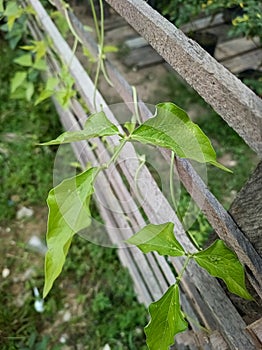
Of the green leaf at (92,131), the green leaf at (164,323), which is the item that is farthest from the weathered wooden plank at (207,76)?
the green leaf at (164,323)

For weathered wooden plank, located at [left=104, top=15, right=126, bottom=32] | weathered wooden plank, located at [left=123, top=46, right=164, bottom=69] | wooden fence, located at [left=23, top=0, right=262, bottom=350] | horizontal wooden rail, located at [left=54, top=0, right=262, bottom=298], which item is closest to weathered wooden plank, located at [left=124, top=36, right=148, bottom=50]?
weathered wooden plank, located at [left=123, top=46, right=164, bottom=69]

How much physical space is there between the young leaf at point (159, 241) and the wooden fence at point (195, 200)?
0.37 feet

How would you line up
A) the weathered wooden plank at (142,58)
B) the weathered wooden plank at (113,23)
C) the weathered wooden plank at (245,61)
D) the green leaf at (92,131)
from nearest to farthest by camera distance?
the green leaf at (92,131)
the weathered wooden plank at (245,61)
the weathered wooden plank at (142,58)
the weathered wooden plank at (113,23)

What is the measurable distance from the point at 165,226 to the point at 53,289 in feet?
3.99

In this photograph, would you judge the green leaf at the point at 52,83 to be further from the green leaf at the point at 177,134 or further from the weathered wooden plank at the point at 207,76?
the green leaf at the point at 177,134

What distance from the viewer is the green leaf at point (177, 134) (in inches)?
31.5

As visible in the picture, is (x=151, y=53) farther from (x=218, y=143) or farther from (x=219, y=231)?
(x=219, y=231)

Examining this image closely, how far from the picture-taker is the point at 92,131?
0.82 meters

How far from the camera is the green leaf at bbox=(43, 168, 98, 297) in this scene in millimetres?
825

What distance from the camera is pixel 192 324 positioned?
1.38 meters

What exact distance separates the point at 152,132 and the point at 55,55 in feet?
5.86

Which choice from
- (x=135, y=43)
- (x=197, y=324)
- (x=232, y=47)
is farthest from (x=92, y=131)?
(x=135, y=43)

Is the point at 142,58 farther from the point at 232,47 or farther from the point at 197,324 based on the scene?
the point at 197,324

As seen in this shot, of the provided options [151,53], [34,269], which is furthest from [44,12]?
[34,269]
